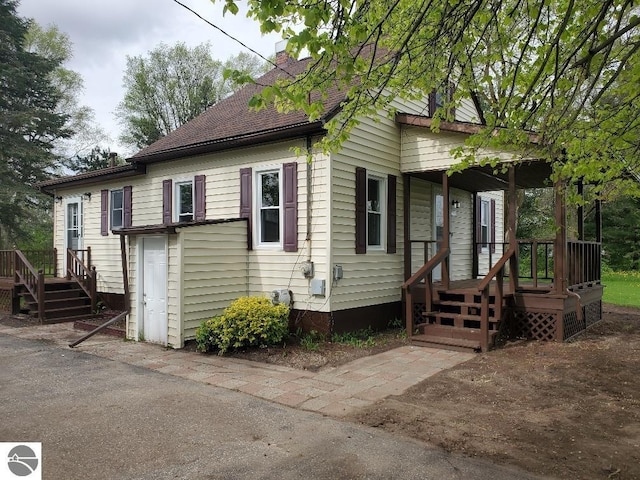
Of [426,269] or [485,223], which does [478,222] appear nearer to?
[485,223]

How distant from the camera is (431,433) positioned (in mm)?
4285

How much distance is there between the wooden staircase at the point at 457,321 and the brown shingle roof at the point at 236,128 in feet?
13.0

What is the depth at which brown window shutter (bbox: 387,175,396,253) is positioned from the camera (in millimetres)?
9680

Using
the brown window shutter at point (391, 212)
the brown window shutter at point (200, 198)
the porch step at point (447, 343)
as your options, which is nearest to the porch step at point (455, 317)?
the porch step at point (447, 343)

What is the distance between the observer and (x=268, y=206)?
9297mm

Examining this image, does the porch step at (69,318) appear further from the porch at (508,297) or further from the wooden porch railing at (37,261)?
the porch at (508,297)

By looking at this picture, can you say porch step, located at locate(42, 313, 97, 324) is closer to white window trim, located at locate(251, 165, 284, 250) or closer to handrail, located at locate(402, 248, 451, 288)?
white window trim, located at locate(251, 165, 284, 250)

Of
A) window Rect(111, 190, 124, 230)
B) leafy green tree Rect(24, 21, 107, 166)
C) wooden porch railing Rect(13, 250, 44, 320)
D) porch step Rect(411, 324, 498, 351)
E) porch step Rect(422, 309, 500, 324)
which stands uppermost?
leafy green tree Rect(24, 21, 107, 166)

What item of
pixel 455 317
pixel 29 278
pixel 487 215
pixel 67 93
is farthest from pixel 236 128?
pixel 67 93

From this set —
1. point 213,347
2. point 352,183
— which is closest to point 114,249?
point 213,347

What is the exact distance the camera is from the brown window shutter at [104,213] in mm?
12547

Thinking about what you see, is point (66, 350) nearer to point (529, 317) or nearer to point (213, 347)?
point (213, 347)

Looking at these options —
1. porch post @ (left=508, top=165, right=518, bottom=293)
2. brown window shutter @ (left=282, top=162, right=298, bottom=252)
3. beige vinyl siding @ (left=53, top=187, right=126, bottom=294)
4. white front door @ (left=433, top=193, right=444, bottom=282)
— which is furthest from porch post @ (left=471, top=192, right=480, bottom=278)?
beige vinyl siding @ (left=53, top=187, right=126, bottom=294)

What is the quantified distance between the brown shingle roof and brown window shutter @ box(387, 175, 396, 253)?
6.55 ft
